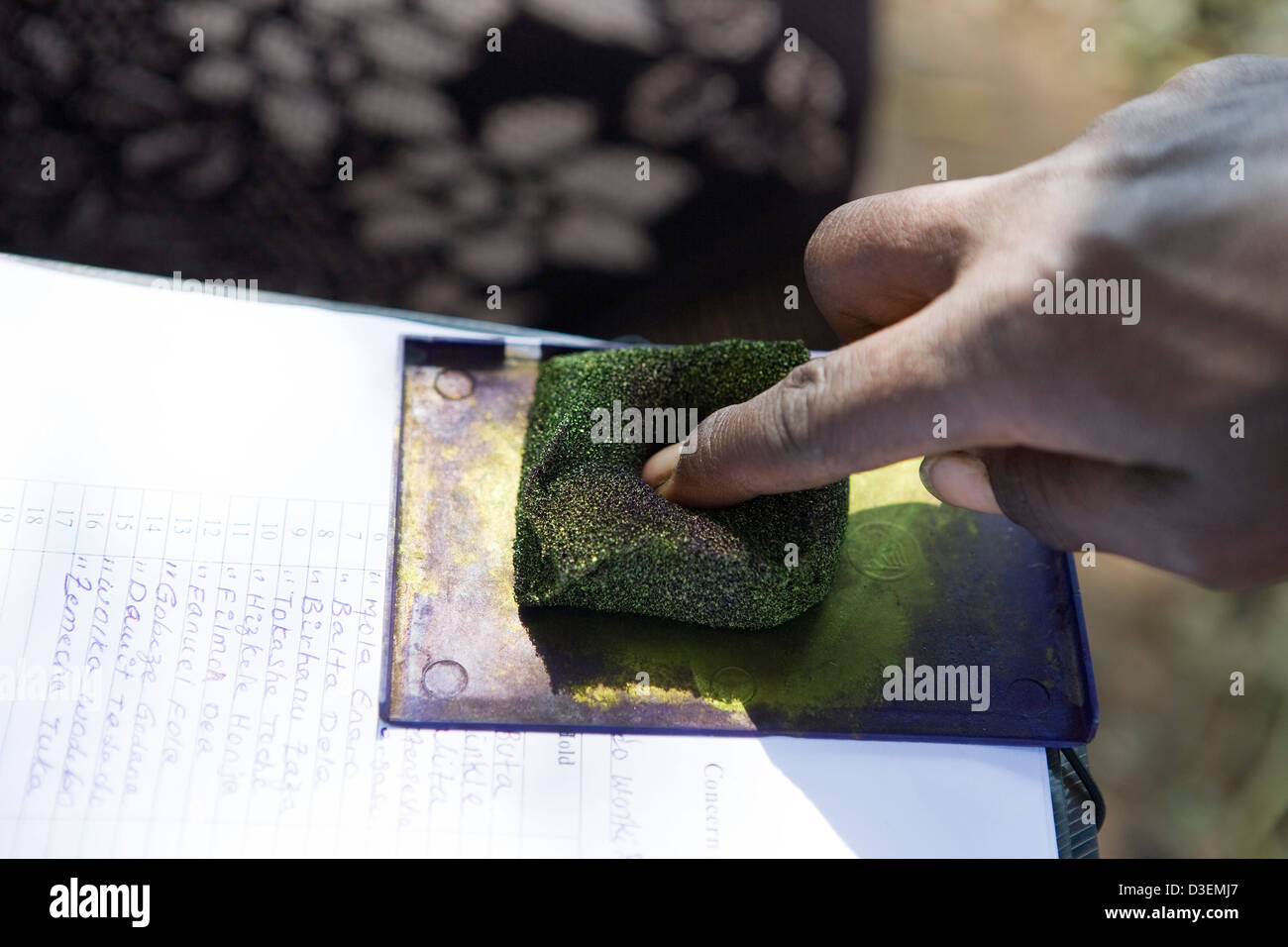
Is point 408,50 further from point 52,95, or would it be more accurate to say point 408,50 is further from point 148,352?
point 148,352

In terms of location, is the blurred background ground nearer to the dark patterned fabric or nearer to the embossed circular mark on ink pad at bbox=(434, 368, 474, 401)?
the dark patterned fabric

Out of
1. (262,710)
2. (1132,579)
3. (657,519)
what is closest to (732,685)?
(657,519)

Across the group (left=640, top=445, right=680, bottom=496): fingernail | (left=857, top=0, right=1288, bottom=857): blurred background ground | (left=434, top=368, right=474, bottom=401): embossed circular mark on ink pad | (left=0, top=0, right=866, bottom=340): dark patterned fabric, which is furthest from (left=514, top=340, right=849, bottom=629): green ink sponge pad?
(left=857, top=0, right=1288, bottom=857): blurred background ground

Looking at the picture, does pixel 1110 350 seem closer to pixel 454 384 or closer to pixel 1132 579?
pixel 454 384

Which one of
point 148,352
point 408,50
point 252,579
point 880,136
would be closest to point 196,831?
point 252,579

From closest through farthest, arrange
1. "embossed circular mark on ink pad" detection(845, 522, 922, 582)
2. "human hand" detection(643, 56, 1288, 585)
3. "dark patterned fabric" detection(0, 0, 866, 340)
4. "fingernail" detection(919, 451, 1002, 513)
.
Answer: "human hand" detection(643, 56, 1288, 585)
"fingernail" detection(919, 451, 1002, 513)
"embossed circular mark on ink pad" detection(845, 522, 922, 582)
"dark patterned fabric" detection(0, 0, 866, 340)

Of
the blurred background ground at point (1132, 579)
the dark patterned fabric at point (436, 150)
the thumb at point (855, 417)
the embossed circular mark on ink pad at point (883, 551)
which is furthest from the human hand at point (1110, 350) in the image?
the blurred background ground at point (1132, 579)
